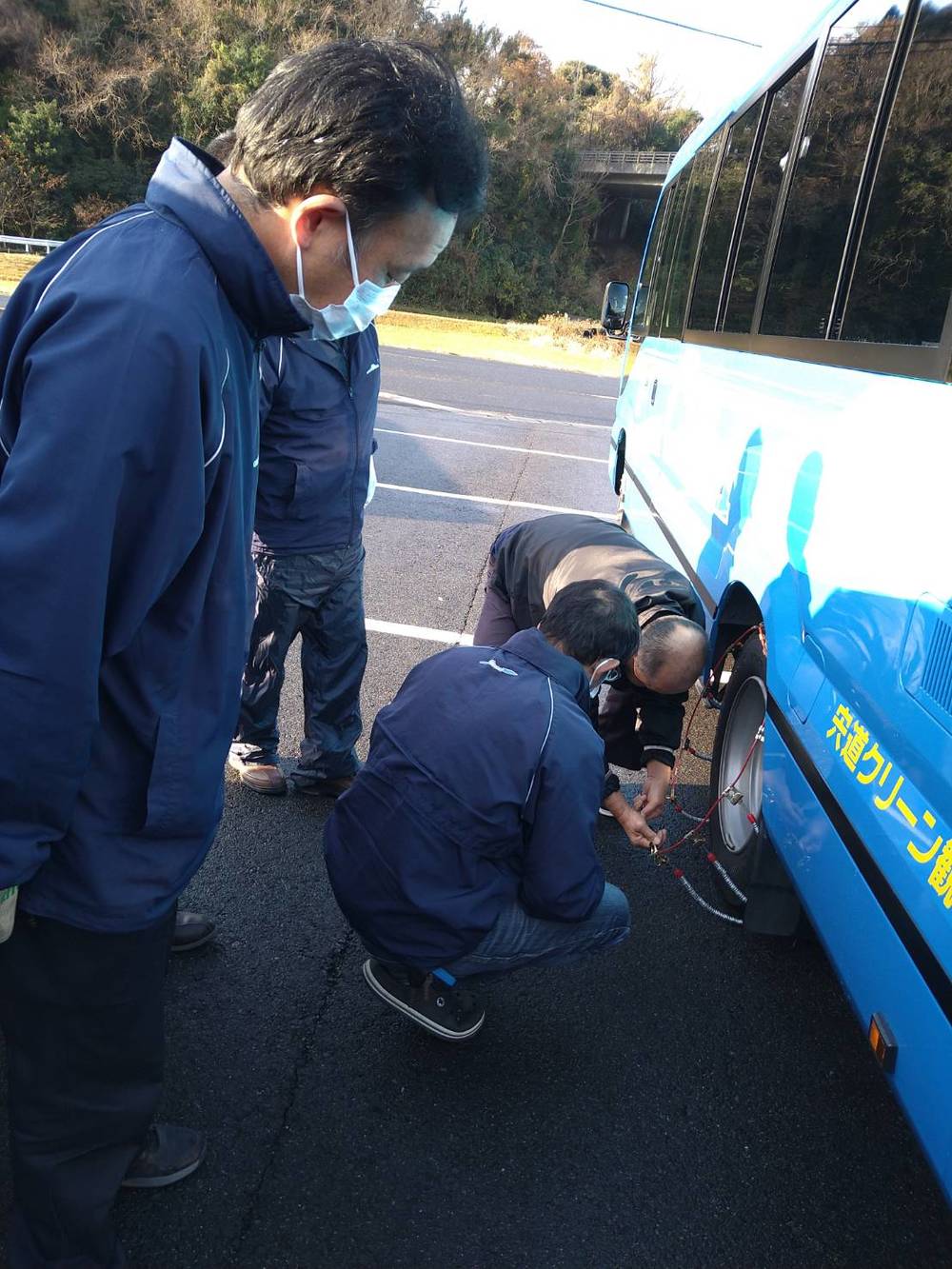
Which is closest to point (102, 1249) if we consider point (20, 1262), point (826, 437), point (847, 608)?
Result: point (20, 1262)

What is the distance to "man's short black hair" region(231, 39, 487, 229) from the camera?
1304mm

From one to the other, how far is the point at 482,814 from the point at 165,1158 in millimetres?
974

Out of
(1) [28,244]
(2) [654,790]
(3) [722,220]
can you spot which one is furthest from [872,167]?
(1) [28,244]

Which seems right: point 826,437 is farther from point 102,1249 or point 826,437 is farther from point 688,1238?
point 102,1249

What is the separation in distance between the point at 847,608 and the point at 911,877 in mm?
684

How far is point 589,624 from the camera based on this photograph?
2398 mm

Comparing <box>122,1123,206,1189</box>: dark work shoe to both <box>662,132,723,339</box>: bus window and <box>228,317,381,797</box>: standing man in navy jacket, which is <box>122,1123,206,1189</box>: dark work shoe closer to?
<box>228,317,381,797</box>: standing man in navy jacket

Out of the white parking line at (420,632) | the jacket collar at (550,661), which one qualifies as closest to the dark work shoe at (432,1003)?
the jacket collar at (550,661)

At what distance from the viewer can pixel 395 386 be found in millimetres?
14500

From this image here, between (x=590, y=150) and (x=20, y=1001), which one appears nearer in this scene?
(x=20, y=1001)

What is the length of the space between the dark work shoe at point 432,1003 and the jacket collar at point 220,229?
1696 millimetres

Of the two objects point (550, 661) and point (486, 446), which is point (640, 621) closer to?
point (550, 661)

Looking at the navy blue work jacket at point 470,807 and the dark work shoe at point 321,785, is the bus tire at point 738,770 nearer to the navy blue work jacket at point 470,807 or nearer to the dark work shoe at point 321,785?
the navy blue work jacket at point 470,807

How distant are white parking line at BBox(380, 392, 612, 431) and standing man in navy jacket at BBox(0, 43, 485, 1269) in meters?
11.6
